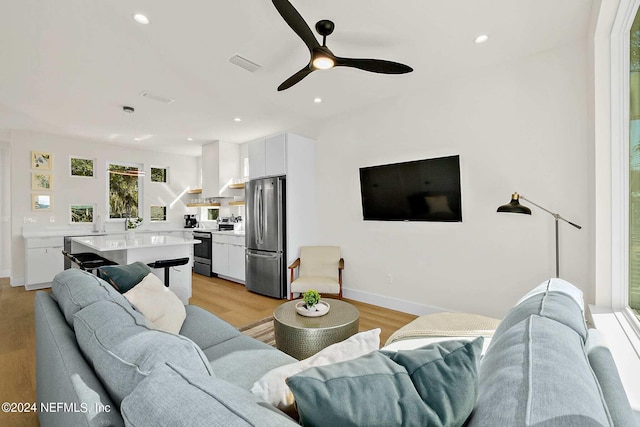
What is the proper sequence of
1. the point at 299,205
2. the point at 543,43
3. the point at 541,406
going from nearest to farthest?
the point at 541,406 < the point at 543,43 < the point at 299,205

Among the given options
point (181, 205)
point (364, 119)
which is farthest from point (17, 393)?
point (181, 205)

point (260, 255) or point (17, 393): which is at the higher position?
point (260, 255)

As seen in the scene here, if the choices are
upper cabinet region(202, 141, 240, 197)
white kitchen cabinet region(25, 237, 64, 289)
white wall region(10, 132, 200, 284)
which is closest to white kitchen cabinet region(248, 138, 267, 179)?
upper cabinet region(202, 141, 240, 197)

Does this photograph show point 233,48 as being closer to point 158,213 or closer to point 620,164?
point 620,164

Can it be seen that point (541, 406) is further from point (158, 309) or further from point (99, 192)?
point (99, 192)

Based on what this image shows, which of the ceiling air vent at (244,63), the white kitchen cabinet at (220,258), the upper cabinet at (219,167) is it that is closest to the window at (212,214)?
the upper cabinet at (219,167)

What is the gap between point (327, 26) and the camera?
2.24m

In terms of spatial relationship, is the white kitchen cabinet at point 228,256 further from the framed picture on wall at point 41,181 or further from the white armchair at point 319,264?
the framed picture on wall at point 41,181

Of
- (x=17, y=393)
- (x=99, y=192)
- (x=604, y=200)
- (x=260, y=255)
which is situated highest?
(x=99, y=192)

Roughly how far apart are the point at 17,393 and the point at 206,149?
5024 mm

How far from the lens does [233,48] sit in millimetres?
2713

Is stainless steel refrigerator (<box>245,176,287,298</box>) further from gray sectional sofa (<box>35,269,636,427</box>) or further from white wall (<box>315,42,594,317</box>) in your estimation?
gray sectional sofa (<box>35,269,636,427</box>)

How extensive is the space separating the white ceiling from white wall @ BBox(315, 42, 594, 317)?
28cm

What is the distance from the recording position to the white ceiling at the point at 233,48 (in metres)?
2.21
